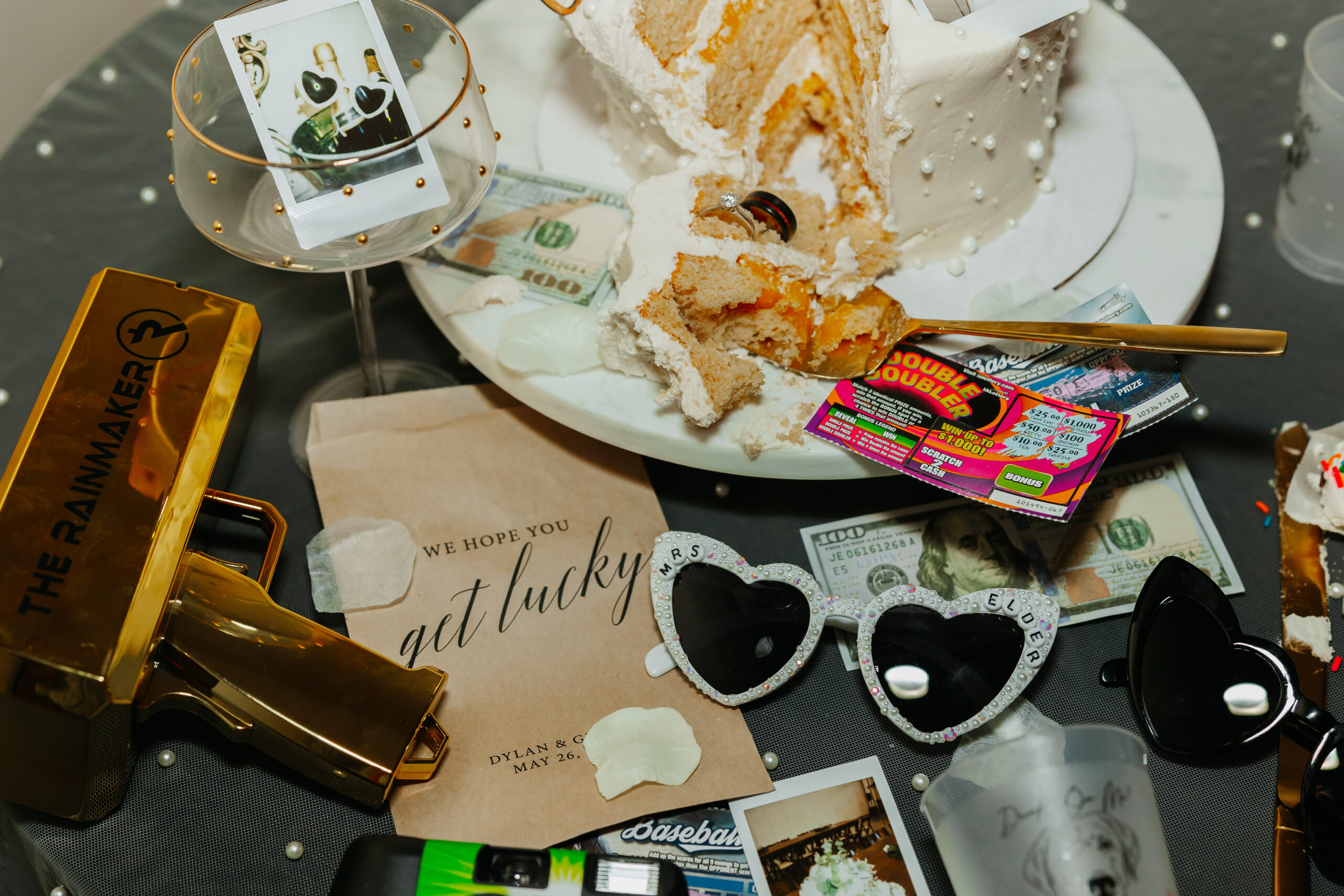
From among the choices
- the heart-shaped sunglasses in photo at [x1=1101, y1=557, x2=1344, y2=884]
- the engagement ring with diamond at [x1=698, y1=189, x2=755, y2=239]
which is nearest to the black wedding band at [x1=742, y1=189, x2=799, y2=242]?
the engagement ring with diamond at [x1=698, y1=189, x2=755, y2=239]

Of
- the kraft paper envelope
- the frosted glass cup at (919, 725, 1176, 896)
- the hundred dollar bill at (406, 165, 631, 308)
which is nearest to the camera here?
the frosted glass cup at (919, 725, 1176, 896)

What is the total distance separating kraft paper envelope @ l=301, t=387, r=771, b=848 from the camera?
523mm

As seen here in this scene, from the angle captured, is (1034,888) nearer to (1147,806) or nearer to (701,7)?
(1147,806)

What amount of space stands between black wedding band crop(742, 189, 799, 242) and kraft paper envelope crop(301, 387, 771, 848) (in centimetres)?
17

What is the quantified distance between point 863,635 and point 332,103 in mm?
401

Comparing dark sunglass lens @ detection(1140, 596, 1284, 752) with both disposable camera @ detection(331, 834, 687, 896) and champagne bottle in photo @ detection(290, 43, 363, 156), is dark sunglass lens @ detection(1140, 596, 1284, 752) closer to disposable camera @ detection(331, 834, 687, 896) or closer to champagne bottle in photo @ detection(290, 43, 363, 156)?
disposable camera @ detection(331, 834, 687, 896)

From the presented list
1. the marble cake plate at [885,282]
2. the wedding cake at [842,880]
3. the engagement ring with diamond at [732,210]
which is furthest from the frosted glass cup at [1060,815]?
the engagement ring with diamond at [732,210]

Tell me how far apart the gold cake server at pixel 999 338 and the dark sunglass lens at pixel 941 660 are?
143 mm

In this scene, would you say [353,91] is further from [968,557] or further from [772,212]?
[968,557]

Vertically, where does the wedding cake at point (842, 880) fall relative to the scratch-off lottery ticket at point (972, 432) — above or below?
below

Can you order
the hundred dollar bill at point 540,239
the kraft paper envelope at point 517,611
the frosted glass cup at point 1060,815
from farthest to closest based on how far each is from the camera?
1. the hundred dollar bill at point 540,239
2. the kraft paper envelope at point 517,611
3. the frosted glass cup at point 1060,815

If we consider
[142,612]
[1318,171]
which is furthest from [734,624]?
[1318,171]

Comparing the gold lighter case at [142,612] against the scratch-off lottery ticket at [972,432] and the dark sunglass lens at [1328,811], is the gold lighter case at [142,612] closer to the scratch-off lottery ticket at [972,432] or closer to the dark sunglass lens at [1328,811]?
the scratch-off lottery ticket at [972,432]

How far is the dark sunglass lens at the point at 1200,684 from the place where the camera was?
53 cm
